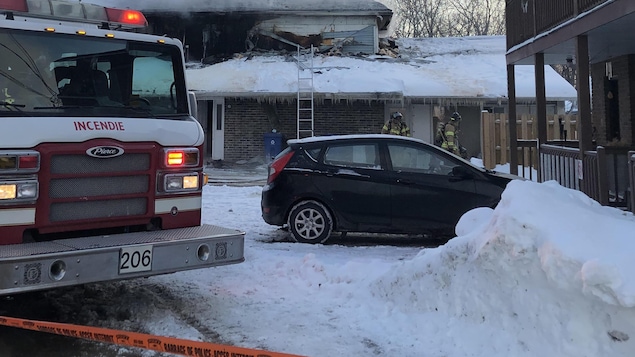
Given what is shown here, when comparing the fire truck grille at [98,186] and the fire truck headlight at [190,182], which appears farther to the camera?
the fire truck headlight at [190,182]

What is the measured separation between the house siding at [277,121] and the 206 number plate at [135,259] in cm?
1585

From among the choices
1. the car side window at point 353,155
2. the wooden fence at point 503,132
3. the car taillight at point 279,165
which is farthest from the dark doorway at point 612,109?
the car taillight at point 279,165

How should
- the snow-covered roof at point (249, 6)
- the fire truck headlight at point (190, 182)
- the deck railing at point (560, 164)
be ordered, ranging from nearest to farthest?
the fire truck headlight at point (190, 182), the deck railing at point (560, 164), the snow-covered roof at point (249, 6)

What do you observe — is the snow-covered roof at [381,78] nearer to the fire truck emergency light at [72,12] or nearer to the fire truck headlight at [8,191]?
the fire truck emergency light at [72,12]

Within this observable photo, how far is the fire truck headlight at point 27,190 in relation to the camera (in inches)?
156

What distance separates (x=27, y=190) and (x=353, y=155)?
466 cm

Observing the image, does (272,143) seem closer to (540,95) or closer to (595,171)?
(540,95)

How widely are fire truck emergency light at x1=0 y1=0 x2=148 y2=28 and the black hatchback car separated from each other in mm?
3168

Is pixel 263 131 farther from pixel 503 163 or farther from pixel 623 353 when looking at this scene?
pixel 623 353

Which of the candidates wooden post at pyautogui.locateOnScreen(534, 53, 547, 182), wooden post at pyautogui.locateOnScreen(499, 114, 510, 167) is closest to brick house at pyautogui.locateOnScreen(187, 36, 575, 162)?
wooden post at pyautogui.locateOnScreen(499, 114, 510, 167)

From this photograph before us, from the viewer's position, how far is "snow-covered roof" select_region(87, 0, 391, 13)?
21000mm

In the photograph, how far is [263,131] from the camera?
20141 mm

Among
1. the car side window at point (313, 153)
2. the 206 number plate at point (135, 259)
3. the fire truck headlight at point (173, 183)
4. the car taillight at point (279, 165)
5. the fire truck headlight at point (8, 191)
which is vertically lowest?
the 206 number plate at point (135, 259)

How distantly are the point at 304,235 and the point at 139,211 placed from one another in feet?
10.9
